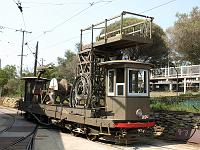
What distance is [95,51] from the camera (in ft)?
54.1

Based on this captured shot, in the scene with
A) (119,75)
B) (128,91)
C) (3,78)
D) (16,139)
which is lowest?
Answer: (16,139)

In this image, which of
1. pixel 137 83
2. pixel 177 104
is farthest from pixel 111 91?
pixel 177 104

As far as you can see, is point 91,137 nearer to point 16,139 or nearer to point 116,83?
point 116,83

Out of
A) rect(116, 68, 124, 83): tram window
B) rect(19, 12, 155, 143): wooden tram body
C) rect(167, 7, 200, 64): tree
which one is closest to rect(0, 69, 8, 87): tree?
rect(167, 7, 200, 64): tree

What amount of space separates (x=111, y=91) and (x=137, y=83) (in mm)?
1089

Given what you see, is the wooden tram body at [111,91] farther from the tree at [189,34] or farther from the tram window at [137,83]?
the tree at [189,34]

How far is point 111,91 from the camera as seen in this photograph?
15180mm

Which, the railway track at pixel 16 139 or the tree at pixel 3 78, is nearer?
the railway track at pixel 16 139

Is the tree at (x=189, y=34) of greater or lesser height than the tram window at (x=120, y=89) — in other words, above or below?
above

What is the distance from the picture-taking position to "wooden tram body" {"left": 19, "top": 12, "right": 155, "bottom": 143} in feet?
47.1

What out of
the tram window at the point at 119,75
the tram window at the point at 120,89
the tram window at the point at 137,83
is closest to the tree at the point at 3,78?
the tram window at the point at 119,75

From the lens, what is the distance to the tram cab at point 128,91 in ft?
47.3

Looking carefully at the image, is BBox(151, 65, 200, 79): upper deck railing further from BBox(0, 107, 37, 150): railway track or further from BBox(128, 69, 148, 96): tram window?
BBox(128, 69, 148, 96): tram window

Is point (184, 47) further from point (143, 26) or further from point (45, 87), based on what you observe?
point (143, 26)
